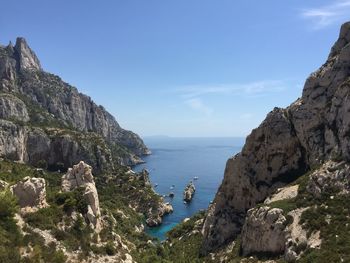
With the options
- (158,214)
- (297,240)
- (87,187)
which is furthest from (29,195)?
(158,214)

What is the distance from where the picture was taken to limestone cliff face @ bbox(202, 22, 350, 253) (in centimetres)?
7497

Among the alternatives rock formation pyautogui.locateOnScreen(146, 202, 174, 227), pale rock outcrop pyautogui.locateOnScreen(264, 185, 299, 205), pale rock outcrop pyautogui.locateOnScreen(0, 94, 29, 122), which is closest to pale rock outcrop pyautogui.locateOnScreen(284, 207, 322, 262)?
pale rock outcrop pyautogui.locateOnScreen(264, 185, 299, 205)

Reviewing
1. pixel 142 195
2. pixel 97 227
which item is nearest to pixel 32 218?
pixel 97 227

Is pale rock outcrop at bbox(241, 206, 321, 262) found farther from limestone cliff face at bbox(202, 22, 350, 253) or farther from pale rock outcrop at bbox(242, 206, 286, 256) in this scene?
limestone cliff face at bbox(202, 22, 350, 253)

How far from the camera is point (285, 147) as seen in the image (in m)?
81.8

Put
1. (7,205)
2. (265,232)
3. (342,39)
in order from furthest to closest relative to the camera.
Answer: (342,39) → (265,232) → (7,205)

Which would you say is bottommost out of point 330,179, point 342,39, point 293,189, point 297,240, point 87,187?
point 297,240

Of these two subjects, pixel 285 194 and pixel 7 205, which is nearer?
pixel 7 205

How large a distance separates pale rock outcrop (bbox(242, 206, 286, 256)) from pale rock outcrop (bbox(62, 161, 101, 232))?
75.3 ft

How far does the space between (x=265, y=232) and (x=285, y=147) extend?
933 inches

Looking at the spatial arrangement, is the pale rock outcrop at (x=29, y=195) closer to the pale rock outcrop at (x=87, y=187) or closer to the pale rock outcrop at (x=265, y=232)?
the pale rock outcrop at (x=87, y=187)

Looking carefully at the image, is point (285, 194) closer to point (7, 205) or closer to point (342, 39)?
point (342, 39)

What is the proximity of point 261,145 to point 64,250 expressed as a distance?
49105 millimetres

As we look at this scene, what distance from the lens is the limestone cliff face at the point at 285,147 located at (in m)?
75.0
